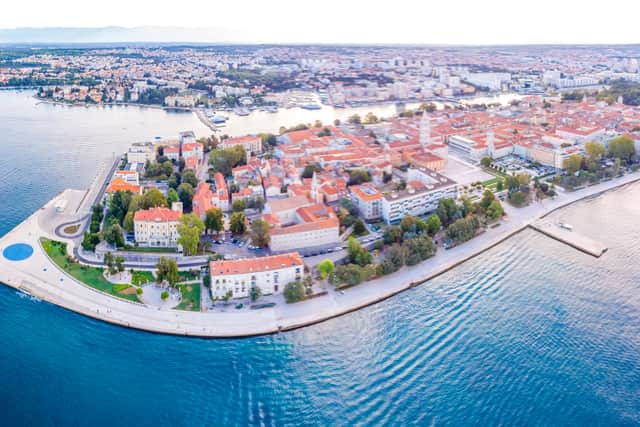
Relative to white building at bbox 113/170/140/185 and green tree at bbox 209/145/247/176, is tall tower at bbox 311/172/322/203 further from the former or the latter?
white building at bbox 113/170/140/185

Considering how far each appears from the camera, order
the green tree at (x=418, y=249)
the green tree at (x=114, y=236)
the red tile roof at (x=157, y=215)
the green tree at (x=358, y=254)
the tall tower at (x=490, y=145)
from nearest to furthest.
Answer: the green tree at (x=358, y=254) → the green tree at (x=418, y=249) → the green tree at (x=114, y=236) → the red tile roof at (x=157, y=215) → the tall tower at (x=490, y=145)

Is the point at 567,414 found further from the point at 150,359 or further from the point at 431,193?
the point at 431,193

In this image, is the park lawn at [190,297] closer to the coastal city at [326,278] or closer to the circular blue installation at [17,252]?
the coastal city at [326,278]

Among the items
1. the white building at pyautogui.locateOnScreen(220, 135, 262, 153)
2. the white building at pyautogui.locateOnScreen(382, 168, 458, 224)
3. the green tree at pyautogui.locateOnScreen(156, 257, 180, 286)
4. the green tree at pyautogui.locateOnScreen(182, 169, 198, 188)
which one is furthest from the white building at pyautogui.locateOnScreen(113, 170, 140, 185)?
the white building at pyautogui.locateOnScreen(382, 168, 458, 224)

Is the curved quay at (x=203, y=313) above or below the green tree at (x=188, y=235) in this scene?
below

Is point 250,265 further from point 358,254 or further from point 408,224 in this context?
point 408,224

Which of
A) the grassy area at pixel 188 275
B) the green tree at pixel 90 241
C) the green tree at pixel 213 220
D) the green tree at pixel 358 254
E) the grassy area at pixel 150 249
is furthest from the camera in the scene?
the green tree at pixel 213 220

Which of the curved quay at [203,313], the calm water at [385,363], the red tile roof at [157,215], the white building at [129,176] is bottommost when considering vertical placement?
the calm water at [385,363]

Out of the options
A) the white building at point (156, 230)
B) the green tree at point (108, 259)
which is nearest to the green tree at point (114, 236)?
the white building at point (156, 230)
